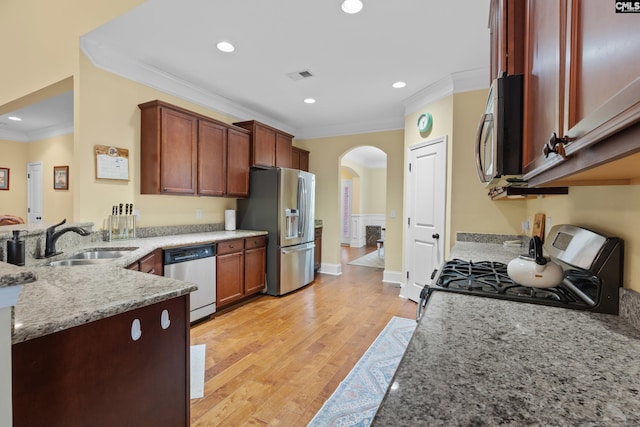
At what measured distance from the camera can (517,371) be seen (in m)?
0.65

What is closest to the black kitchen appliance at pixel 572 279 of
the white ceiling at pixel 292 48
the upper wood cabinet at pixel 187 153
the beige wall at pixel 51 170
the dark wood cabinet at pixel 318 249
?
the white ceiling at pixel 292 48

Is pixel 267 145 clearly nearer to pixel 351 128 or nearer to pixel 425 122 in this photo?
pixel 351 128

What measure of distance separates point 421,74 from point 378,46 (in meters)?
0.82

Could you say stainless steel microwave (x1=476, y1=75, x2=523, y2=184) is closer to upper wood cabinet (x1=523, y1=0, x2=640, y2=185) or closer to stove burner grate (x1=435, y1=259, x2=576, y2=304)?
upper wood cabinet (x1=523, y1=0, x2=640, y2=185)

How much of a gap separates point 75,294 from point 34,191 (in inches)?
251

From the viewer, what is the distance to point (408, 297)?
3.96 meters

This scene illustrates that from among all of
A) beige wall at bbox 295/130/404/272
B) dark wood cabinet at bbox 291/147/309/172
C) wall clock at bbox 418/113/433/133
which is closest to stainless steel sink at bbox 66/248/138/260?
dark wood cabinet at bbox 291/147/309/172

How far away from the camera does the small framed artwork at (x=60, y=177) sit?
200 inches

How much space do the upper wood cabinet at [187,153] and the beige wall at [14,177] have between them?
4657 millimetres

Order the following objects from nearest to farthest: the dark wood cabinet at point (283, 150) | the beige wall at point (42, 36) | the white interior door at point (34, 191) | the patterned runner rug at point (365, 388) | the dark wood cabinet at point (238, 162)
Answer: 1. the patterned runner rug at point (365, 388)
2. the beige wall at point (42, 36)
3. the dark wood cabinet at point (238, 162)
4. the dark wood cabinet at point (283, 150)
5. the white interior door at point (34, 191)

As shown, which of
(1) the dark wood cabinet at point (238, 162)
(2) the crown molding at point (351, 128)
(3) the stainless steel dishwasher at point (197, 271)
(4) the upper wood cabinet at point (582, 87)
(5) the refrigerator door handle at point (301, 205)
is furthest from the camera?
(2) the crown molding at point (351, 128)

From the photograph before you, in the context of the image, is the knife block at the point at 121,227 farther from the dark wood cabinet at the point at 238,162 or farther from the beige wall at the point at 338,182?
the beige wall at the point at 338,182

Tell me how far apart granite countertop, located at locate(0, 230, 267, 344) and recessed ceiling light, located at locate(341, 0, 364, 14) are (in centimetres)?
213

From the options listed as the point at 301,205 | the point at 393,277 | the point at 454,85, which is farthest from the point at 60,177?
the point at 454,85
